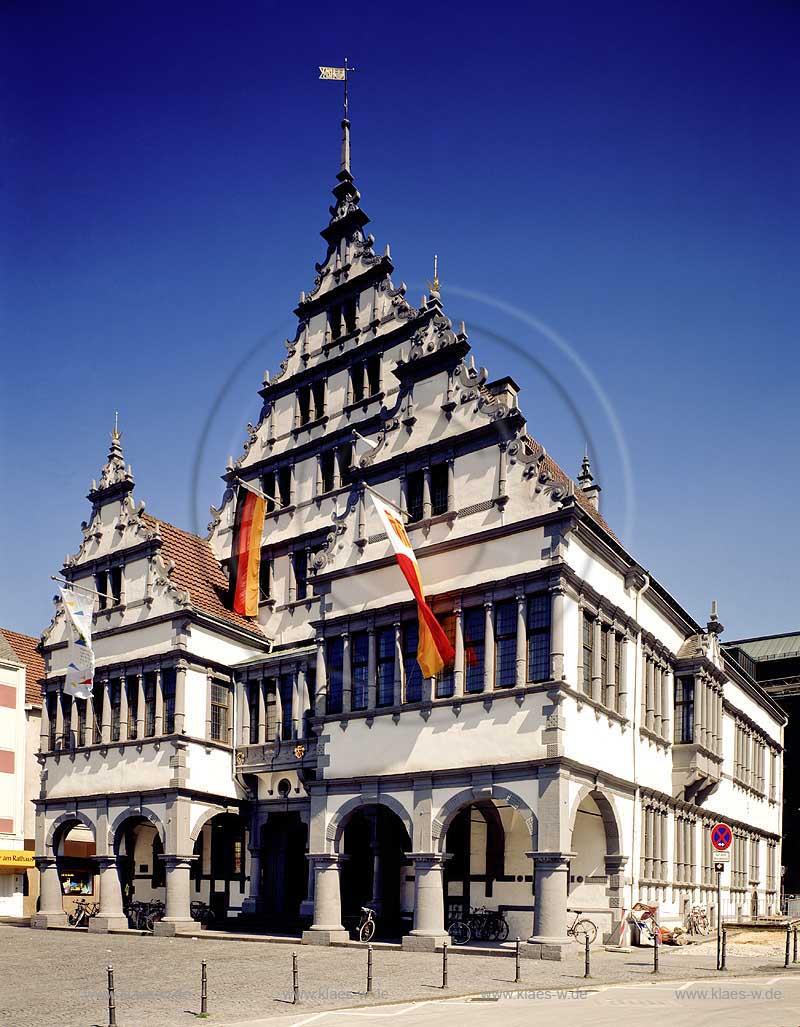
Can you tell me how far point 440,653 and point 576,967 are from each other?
897cm

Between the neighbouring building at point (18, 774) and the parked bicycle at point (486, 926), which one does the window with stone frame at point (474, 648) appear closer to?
the parked bicycle at point (486, 926)

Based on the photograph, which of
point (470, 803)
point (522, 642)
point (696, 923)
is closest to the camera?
point (522, 642)

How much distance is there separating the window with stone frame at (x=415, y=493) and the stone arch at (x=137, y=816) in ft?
49.1

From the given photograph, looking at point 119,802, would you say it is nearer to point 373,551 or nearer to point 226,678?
point 226,678

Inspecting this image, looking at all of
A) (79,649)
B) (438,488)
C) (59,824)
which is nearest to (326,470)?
(438,488)

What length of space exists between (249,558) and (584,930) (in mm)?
19390

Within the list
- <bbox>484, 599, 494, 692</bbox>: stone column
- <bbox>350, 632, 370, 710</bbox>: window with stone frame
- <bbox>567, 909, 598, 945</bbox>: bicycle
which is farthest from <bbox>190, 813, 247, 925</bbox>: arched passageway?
<bbox>484, 599, 494, 692</bbox>: stone column

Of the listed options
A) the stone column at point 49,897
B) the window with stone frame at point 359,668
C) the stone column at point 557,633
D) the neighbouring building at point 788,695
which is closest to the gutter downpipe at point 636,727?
the stone column at point 557,633

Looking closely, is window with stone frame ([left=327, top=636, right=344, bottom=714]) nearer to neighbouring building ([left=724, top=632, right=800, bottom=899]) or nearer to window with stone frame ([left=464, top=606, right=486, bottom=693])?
window with stone frame ([left=464, top=606, right=486, bottom=693])

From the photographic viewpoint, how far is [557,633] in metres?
30.9

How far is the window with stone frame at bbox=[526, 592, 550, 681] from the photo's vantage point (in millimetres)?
31203

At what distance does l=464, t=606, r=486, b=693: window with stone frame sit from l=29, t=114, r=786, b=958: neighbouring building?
83mm

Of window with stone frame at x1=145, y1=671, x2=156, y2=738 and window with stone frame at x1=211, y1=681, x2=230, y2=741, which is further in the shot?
window with stone frame at x1=211, y1=681, x2=230, y2=741

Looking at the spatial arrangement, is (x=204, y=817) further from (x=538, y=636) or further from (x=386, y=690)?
(x=538, y=636)
